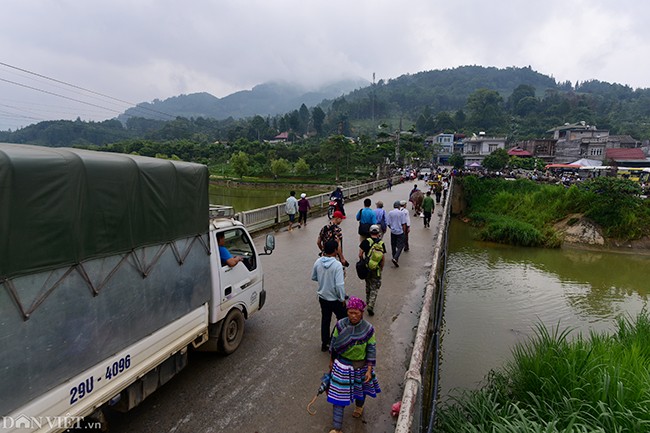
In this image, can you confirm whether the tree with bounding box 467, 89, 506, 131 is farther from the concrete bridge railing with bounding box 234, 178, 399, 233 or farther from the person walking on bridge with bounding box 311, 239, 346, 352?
the person walking on bridge with bounding box 311, 239, 346, 352

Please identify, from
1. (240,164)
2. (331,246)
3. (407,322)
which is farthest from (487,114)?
(331,246)

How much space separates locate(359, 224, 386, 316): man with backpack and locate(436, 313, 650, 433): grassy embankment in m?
2.14

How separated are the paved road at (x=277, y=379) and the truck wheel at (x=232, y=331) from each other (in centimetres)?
15

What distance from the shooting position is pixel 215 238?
15.8ft

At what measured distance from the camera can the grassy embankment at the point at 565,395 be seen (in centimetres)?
414

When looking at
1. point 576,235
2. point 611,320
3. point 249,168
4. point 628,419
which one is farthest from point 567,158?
point 628,419

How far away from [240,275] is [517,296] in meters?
12.2

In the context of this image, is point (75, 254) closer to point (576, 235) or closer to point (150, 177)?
point (150, 177)

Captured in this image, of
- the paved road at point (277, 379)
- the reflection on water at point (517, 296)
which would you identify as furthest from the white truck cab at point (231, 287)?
the reflection on water at point (517, 296)

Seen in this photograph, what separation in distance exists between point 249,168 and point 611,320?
198 ft

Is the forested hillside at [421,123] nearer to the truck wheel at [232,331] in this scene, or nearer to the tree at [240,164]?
the tree at [240,164]

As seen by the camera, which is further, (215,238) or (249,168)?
(249,168)

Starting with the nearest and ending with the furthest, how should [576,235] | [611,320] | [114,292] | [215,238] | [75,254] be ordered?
[75,254] → [114,292] → [215,238] → [611,320] → [576,235]

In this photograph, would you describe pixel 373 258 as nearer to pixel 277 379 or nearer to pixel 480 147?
pixel 277 379
